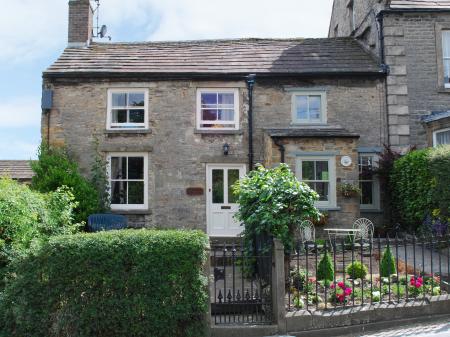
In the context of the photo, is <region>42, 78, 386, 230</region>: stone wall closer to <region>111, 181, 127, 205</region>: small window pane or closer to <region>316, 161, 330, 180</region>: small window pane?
<region>111, 181, 127, 205</region>: small window pane

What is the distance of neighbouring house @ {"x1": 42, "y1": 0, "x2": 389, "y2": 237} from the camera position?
14938 mm

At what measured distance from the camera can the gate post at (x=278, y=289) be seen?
670 cm

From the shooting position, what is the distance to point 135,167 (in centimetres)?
1525

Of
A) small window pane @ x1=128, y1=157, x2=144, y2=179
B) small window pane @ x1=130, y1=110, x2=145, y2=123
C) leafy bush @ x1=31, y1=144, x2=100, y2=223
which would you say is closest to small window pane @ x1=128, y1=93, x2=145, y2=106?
small window pane @ x1=130, y1=110, x2=145, y2=123

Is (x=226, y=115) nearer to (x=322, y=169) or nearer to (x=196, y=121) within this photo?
(x=196, y=121)

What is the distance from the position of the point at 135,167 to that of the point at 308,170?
5.74 metres

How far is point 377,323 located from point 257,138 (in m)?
8.99

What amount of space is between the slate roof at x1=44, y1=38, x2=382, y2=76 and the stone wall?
17.3 inches

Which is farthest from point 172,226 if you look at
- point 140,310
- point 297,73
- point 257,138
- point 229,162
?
point 140,310

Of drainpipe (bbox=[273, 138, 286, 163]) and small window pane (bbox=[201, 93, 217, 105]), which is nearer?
drainpipe (bbox=[273, 138, 286, 163])

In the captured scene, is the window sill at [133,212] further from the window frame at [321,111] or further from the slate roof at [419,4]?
the slate roof at [419,4]

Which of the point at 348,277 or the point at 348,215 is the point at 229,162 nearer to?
the point at 348,215

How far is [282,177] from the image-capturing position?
829 cm

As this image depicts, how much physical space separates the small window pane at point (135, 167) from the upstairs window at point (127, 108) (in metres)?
1.11
